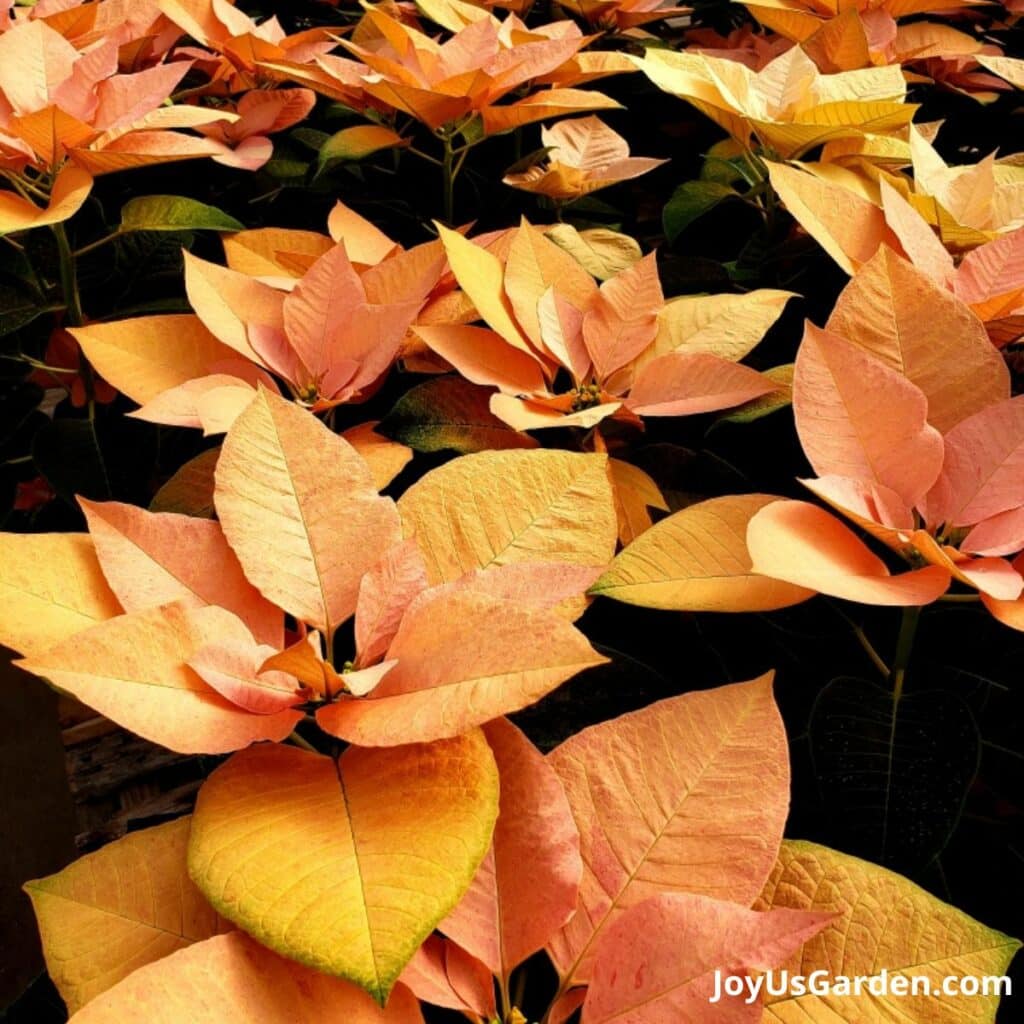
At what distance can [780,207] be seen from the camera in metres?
0.81

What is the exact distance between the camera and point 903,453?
45 centimetres

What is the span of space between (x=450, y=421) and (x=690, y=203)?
1.04ft

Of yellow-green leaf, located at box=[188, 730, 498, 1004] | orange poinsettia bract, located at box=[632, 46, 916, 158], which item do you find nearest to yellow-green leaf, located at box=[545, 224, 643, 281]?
orange poinsettia bract, located at box=[632, 46, 916, 158]

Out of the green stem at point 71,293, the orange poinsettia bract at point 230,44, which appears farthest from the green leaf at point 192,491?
the orange poinsettia bract at point 230,44

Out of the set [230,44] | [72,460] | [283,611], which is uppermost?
[230,44]

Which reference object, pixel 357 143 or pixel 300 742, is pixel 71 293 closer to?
pixel 357 143

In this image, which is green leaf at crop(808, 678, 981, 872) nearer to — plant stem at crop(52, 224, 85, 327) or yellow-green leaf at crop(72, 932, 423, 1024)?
yellow-green leaf at crop(72, 932, 423, 1024)

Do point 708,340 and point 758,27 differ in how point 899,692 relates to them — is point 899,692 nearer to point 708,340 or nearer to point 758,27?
point 708,340

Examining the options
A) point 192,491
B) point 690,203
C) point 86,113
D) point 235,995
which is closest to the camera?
point 235,995

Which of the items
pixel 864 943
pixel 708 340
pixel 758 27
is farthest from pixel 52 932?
pixel 758 27

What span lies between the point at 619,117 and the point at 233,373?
0.61m

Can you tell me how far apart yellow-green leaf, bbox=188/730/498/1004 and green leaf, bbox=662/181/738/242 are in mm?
507

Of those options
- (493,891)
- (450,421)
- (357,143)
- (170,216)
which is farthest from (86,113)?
(493,891)

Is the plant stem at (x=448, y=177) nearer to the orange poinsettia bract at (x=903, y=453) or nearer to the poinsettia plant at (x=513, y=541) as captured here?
the poinsettia plant at (x=513, y=541)
